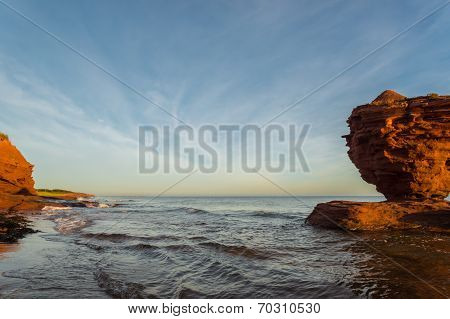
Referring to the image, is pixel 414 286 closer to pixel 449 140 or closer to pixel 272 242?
pixel 272 242

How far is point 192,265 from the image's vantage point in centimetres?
1085

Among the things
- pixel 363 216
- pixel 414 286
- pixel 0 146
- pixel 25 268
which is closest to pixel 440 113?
pixel 363 216

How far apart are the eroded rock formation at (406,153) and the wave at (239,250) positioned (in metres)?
9.48

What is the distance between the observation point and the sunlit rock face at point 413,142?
21.9 metres

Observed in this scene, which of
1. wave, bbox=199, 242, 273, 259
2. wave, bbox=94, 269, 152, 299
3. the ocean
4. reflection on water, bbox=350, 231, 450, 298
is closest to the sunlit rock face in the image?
reflection on water, bbox=350, 231, 450, 298

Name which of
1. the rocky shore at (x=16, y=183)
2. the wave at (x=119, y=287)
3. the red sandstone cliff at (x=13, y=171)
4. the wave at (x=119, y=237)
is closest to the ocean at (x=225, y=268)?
the wave at (x=119, y=287)

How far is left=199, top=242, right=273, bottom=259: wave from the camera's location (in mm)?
12461

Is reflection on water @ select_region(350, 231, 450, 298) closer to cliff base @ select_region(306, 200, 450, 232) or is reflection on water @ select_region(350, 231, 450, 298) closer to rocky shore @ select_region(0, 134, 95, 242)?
cliff base @ select_region(306, 200, 450, 232)

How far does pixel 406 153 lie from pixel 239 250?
671 inches

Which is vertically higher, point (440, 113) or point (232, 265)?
point (440, 113)

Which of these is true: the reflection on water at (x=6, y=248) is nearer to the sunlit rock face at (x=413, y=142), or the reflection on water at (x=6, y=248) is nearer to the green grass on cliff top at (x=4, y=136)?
the sunlit rock face at (x=413, y=142)

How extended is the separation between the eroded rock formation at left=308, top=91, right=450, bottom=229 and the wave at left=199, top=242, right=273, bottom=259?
948 centimetres

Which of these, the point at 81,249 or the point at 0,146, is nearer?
the point at 81,249

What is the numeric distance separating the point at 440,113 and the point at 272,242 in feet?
56.2
